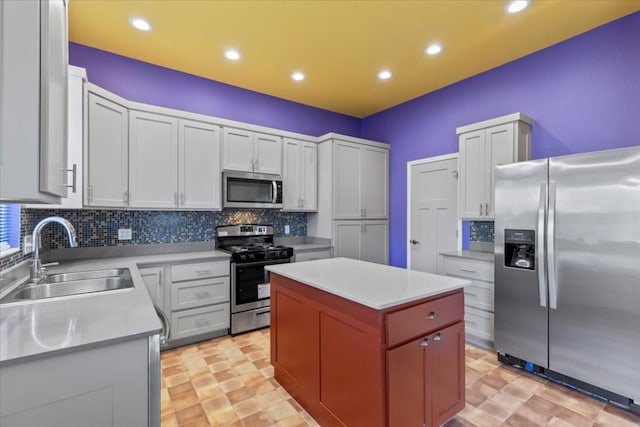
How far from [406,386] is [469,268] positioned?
190 cm

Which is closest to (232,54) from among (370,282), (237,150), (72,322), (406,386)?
(237,150)

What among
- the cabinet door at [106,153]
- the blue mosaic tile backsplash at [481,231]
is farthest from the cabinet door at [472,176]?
the cabinet door at [106,153]

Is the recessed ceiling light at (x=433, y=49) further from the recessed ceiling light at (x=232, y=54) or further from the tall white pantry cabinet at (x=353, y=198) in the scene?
the recessed ceiling light at (x=232, y=54)

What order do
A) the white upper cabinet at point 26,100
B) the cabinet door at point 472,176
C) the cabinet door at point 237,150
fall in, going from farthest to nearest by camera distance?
the cabinet door at point 237,150 < the cabinet door at point 472,176 < the white upper cabinet at point 26,100

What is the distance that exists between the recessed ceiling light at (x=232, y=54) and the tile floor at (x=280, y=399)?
3.02 metres

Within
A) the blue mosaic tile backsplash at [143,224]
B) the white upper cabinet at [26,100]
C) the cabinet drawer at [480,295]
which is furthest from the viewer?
the cabinet drawer at [480,295]

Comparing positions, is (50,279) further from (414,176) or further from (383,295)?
(414,176)

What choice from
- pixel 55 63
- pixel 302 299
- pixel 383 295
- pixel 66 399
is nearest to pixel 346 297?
pixel 383 295

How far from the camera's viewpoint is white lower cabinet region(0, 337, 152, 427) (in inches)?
35.1

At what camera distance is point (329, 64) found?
3.32 meters

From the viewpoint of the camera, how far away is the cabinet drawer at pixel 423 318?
1.46 metres

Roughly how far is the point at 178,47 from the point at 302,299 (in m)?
2.76

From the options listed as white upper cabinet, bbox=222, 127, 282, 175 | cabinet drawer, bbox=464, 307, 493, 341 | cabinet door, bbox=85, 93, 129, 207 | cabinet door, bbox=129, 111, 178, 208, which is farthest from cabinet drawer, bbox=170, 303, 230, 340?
cabinet drawer, bbox=464, 307, 493, 341

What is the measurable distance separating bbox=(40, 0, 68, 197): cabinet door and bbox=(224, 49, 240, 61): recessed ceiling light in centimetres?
191
